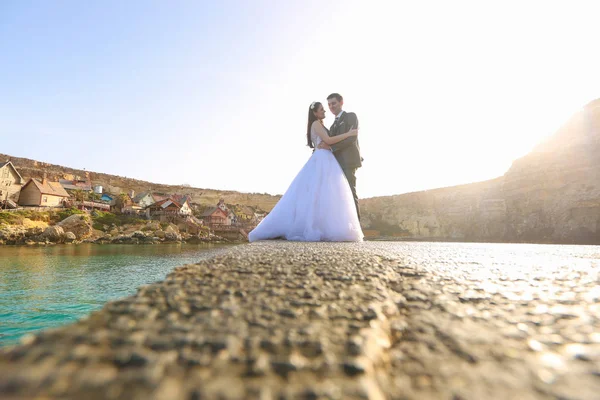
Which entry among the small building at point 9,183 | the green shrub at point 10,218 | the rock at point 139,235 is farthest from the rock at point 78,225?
the small building at point 9,183

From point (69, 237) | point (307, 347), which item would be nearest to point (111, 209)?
point (69, 237)

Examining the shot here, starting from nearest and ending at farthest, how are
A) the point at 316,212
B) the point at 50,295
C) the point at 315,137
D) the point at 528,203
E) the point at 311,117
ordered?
the point at 316,212 < the point at 315,137 < the point at 311,117 < the point at 50,295 < the point at 528,203

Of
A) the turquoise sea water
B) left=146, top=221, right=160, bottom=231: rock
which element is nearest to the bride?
the turquoise sea water

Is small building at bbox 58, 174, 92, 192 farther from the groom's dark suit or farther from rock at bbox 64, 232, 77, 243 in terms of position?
the groom's dark suit

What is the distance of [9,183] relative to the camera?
108ft

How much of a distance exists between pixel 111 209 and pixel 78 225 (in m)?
17.7

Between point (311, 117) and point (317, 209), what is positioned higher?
point (311, 117)

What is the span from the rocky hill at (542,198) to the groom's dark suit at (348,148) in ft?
64.9

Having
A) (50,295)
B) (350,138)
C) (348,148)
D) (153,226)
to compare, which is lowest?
(50,295)

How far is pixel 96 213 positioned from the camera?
121 feet

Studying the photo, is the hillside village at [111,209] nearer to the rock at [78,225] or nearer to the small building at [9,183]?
the small building at [9,183]

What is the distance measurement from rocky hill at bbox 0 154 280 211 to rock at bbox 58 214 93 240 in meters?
25.9

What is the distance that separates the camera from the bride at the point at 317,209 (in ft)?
16.4

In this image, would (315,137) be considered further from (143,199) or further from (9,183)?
(143,199)
